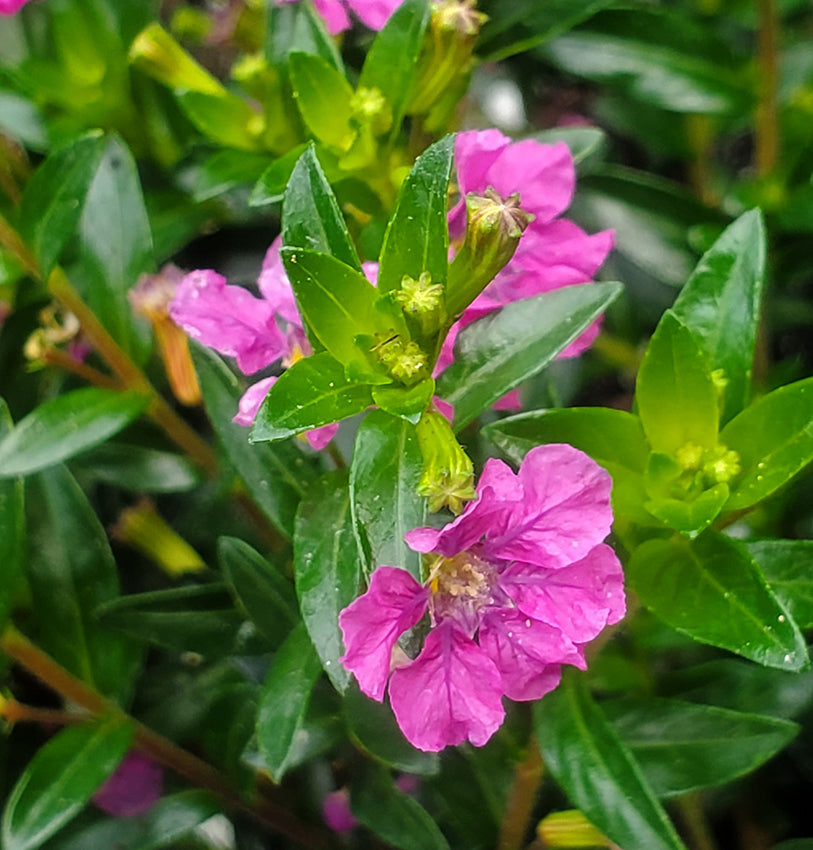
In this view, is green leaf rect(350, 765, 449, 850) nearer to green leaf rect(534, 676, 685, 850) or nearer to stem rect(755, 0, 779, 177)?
green leaf rect(534, 676, 685, 850)

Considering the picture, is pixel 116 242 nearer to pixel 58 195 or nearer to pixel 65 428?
pixel 58 195

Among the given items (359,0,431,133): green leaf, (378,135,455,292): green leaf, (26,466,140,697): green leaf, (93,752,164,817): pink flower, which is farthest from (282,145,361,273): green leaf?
(93,752,164,817): pink flower

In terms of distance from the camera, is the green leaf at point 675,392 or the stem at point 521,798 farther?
the stem at point 521,798

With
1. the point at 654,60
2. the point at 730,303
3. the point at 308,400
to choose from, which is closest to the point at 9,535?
the point at 308,400

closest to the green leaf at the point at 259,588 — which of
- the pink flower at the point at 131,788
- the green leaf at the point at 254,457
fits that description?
the green leaf at the point at 254,457

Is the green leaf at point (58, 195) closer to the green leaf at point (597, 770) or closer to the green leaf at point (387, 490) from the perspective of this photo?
the green leaf at point (387, 490)
